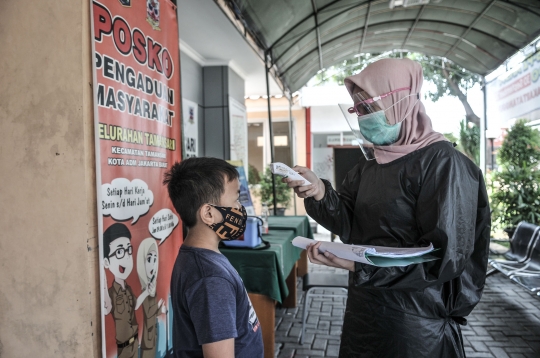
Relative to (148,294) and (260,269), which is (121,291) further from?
(260,269)

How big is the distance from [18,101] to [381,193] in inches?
63.4

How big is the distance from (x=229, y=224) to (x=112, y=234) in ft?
2.25

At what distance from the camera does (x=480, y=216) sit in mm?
1491

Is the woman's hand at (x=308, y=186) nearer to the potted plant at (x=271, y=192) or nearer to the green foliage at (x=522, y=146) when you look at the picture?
the potted plant at (x=271, y=192)

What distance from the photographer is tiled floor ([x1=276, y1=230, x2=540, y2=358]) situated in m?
3.63

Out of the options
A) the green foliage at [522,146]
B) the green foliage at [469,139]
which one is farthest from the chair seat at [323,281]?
the green foliage at [469,139]

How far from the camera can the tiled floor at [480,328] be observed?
3.63 m

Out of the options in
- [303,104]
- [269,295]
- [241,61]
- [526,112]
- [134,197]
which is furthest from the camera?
[303,104]

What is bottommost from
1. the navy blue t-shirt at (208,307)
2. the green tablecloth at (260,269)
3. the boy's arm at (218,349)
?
the green tablecloth at (260,269)

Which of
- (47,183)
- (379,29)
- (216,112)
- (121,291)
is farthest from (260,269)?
(379,29)

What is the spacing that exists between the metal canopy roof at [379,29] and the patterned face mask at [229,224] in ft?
9.97

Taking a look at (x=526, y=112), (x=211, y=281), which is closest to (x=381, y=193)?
(x=211, y=281)

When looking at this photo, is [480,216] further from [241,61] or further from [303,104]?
[303,104]

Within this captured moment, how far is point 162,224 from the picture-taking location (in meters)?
2.38
